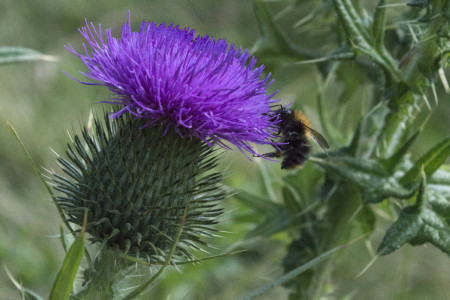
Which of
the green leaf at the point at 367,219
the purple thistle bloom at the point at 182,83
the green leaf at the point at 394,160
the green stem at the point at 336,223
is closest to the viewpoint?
the purple thistle bloom at the point at 182,83

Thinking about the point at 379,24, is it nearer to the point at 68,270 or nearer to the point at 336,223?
the point at 336,223

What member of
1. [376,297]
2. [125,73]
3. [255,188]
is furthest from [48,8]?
[376,297]

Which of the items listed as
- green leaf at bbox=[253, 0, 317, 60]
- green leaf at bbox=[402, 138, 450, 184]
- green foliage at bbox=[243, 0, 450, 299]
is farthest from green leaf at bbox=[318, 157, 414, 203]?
green leaf at bbox=[253, 0, 317, 60]

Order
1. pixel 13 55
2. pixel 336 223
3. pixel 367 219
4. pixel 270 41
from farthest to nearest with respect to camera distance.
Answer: pixel 270 41 < pixel 336 223 < pixel 367 219 < pixel 13 55

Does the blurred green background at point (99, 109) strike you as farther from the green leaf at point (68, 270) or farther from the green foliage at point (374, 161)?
the green leaf at point (68, 270)

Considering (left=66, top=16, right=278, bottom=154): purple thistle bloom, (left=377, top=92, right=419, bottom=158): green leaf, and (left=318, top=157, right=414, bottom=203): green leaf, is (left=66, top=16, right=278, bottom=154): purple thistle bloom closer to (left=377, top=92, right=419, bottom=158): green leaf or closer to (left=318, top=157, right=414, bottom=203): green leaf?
(left=318, top=157, right=414, bottom=203): green leaf

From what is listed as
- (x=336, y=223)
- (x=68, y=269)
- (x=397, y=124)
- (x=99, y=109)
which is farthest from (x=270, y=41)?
(x=99, y=109)

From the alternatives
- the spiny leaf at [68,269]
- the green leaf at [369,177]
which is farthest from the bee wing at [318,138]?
the spiny leaf at [68,269]
